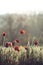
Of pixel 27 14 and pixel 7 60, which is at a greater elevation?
pixel 27 14

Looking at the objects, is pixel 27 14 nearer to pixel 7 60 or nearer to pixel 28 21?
pixel 28 21

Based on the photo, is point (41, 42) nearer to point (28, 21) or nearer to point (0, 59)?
point (28, 21)

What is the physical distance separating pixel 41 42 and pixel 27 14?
1.71 meters

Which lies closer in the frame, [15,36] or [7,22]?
[15,36]

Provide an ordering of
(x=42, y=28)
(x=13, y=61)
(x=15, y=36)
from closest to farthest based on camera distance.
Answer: (x=13, y=61) → (x=15, y=36) → (x=42, y=28)

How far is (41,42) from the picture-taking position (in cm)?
815

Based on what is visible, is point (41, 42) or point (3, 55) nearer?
point (3, 55)

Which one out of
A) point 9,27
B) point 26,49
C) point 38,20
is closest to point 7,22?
point 9,27

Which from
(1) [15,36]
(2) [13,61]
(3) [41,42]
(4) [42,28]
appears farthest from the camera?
(4) [42,28]

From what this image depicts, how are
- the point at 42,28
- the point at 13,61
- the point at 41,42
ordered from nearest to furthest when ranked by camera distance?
1. the point at 13,61
2. the point at 41,42
3. the point at 42,28

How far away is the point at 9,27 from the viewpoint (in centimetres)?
980

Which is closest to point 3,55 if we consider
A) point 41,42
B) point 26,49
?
point 26,49

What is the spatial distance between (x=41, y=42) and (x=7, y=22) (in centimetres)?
226

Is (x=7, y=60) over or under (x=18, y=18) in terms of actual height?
under
